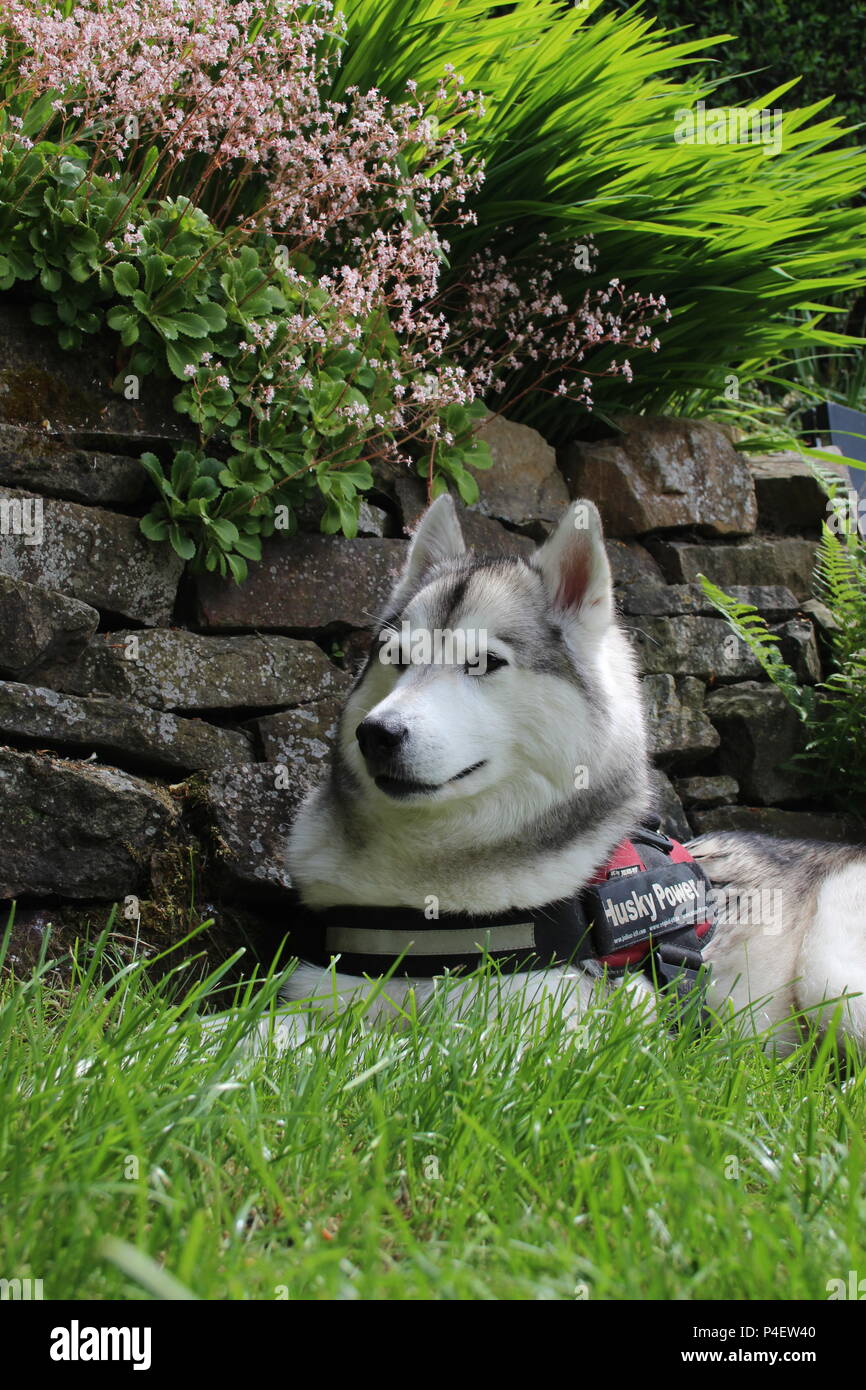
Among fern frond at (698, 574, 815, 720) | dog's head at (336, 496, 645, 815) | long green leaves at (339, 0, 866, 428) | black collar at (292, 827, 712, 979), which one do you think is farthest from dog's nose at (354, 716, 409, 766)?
long green leaves at (339, 0, 866, 428)

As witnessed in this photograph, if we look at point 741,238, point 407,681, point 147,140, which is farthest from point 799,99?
point 407,681

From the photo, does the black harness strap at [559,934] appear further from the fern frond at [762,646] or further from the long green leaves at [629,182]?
the long green leaves at [629,182]

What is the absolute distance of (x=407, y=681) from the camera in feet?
9.18

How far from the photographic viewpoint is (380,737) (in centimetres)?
258

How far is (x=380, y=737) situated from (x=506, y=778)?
1.40 ft

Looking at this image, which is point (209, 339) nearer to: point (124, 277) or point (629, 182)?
point (124, 277)

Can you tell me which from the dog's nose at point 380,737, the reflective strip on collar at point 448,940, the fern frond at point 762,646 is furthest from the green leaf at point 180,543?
the fern frond at point 762,646

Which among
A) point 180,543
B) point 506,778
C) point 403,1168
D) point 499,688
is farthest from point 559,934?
point 180,543

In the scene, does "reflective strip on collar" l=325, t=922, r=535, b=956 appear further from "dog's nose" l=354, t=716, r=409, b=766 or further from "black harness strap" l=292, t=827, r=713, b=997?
"dog's nose" l=354, t=716, r=409, b=766

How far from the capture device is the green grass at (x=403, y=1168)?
4.27 ft

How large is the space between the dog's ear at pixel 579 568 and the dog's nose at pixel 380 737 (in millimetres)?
725

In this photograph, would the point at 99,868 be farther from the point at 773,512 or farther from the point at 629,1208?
the point at 773,512

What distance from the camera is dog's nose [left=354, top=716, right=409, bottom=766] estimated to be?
257cm

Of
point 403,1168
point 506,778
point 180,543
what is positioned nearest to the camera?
point 403,1168
